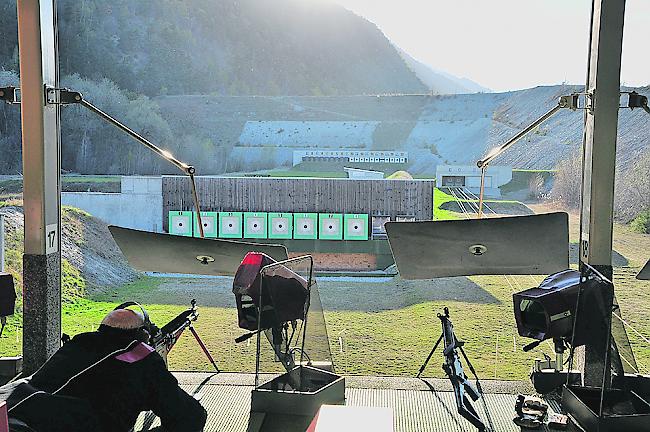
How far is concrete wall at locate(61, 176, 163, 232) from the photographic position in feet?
12.2

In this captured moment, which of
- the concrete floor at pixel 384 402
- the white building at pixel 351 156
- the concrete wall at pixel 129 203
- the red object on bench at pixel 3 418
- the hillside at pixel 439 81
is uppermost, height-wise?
the hillside at pixel 439 81

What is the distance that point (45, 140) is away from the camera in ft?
10.3

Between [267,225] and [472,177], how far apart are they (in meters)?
1.01

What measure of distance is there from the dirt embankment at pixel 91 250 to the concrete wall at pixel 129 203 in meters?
0.05

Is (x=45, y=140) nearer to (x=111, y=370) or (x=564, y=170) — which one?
(x=111, y=370)

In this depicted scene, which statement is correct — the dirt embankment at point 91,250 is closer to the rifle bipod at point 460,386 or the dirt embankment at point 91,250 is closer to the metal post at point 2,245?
the metal post at point 2,245

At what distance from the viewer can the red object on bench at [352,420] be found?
154 centimetres

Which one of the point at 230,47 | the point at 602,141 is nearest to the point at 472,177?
the point at 602,141

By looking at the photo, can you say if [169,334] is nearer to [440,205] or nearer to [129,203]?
[129,203]

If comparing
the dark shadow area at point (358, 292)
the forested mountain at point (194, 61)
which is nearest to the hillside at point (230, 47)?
the forested mountain at point (194, 61)

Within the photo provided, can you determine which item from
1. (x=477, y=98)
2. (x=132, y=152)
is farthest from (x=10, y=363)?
(x=477, y=98)

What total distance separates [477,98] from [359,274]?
104 cm

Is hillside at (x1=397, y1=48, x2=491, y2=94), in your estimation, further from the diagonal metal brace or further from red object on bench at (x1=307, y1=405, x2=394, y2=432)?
red object on bench at (x1=307, y1=405, x2=394, y2=432)

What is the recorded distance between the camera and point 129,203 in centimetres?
379
